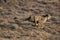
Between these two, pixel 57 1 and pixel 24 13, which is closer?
pixel 24 13

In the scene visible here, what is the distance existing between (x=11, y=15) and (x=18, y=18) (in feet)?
1.33

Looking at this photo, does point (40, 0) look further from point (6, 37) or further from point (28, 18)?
point (6, 37)

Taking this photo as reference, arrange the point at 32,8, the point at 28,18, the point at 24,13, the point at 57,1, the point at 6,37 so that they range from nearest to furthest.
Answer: the point at 6,37
the point at 28,18
the point at 24,13
the point at 32,8
the point at 57,1

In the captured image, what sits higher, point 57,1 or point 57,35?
point 57,1

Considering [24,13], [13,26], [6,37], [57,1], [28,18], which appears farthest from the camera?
[57,1]

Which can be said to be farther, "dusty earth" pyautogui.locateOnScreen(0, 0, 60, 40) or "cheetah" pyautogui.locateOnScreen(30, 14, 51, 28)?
"cheetah" pyautogui.locateOnScreen(30, 14, 51, 28)

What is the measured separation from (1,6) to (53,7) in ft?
7.91

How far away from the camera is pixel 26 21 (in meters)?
7.50

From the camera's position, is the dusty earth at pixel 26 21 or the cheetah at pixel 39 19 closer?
the dusty earth at pixel 26 21

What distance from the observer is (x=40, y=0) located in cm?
959

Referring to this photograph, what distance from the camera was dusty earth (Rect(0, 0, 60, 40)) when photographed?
6477 millimetres

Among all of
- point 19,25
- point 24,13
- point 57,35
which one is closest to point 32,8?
point 24,13

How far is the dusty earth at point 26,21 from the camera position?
21.2 ft

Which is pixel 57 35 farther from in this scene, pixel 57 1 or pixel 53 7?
pixel 57 1
